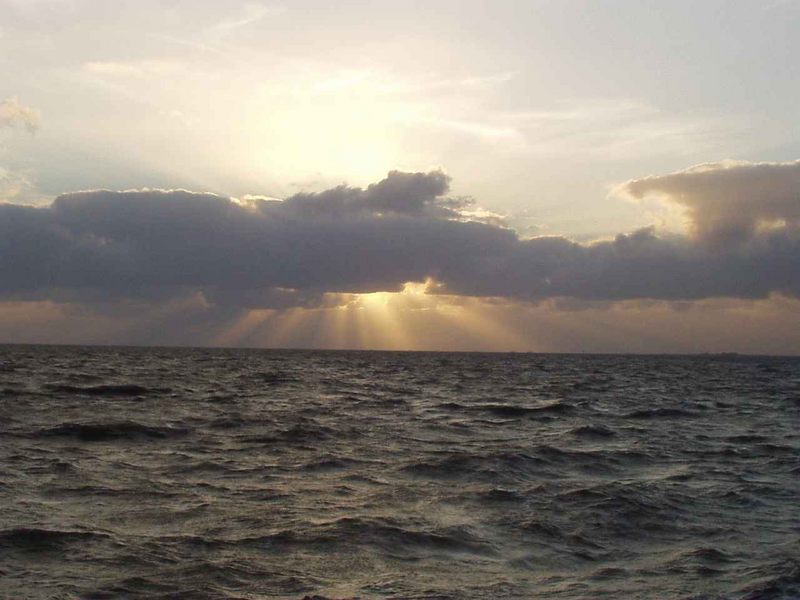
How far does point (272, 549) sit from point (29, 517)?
467 cm

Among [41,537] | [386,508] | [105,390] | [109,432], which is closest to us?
[41,537]

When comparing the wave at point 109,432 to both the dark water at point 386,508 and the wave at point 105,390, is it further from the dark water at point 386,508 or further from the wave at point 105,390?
the wave at point 105,390

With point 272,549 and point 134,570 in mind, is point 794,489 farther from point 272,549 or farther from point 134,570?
point 134,570


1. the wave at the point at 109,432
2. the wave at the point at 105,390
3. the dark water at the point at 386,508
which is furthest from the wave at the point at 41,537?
the wave at the point at 105,390

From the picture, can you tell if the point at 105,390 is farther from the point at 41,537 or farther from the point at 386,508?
the point at 41,537

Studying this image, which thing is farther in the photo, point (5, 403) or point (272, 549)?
point (5, 403)

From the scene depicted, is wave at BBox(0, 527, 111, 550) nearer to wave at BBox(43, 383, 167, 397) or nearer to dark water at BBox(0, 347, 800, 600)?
dark water at BBox(0, 347, 800, 600)

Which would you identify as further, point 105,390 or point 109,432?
point 105,390

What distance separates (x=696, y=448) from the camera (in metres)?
26.6

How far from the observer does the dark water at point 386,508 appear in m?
11.3

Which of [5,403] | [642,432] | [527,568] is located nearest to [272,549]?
[527,568]

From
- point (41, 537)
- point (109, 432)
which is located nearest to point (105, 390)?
point (109, 432)

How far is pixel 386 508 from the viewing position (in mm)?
15742

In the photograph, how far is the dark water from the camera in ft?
37.1
